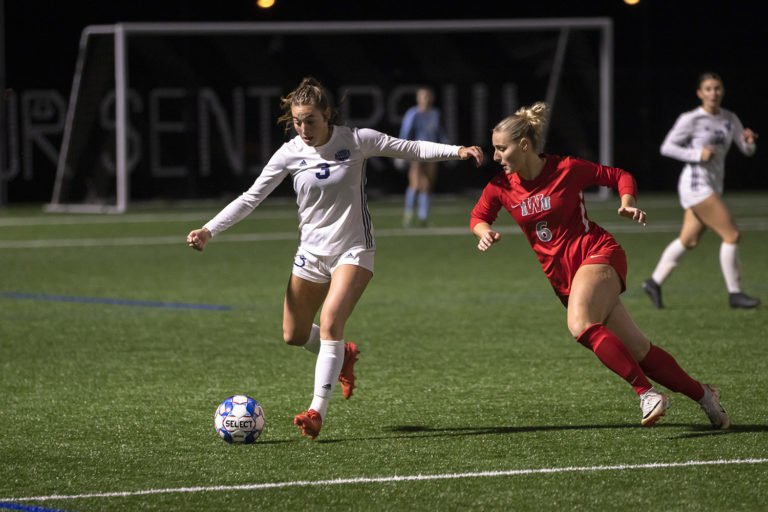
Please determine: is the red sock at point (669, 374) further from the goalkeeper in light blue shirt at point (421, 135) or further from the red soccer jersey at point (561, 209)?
the goalkeeper in light blue shirt at point (421, 135)

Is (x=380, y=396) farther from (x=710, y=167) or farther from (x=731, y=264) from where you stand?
(x=710, y=167)

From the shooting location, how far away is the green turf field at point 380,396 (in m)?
5.32

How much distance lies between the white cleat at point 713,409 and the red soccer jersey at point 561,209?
838mm

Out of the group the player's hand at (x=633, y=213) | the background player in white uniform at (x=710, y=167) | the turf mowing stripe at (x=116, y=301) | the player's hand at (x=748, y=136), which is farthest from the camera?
the turf mowing stripe at (x=116, y=301)

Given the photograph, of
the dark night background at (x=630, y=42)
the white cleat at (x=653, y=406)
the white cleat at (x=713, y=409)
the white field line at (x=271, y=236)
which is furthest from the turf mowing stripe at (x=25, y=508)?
the dark night background at (x=630, y=42)

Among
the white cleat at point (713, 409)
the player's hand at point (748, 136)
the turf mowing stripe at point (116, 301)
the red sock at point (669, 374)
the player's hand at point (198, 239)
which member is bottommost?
the turf mowing stripe at point (116, 301)

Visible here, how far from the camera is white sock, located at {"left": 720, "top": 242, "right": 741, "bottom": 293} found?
34.9 ft

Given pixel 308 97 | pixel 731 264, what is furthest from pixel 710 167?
pixel 308 97

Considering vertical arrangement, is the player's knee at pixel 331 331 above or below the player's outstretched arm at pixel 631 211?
below

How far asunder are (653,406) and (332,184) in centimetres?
191

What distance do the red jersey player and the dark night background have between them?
20.2 metres

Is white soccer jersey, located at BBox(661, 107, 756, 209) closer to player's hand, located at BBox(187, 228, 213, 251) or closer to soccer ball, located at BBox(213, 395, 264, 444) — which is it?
player's hand, located at BBox(187, 228, 213, 251)

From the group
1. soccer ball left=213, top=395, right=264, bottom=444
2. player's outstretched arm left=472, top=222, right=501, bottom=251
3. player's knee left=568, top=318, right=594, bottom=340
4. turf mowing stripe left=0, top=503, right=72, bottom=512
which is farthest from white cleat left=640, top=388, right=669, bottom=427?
turf mowing stripe left=0, top=503, right=72, bottom=512

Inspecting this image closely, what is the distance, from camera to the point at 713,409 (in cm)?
625
